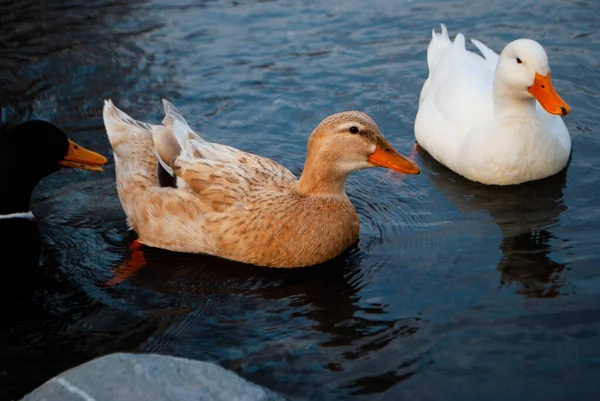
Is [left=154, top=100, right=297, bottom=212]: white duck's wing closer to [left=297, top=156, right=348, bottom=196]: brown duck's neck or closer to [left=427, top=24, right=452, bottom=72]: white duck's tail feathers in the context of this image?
[left=297, top=156, right=348, bottom=196]: brown duck's neck

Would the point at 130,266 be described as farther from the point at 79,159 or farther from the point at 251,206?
the point at 251,206

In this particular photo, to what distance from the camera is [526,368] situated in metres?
4.61

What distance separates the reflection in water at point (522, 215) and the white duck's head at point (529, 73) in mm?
741

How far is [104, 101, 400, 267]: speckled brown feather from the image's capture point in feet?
19.1

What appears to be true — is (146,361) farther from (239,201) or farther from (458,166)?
(458,166)

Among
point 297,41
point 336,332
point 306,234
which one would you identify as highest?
point 297,41

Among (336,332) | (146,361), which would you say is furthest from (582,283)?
(146,361)

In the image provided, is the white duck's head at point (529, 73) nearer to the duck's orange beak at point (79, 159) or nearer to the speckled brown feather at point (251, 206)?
the speckled brown feather at point (251, 206)

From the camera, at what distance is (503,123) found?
6922mm

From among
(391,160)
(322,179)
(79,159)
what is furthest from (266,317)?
(79,159)

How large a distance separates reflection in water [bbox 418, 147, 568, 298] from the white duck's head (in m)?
0.74

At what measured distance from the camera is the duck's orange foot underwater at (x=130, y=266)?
5.84 metres

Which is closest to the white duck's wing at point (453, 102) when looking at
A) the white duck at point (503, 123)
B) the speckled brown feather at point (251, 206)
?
the white duck at point (503, 123)

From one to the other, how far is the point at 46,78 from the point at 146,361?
5.74 m
